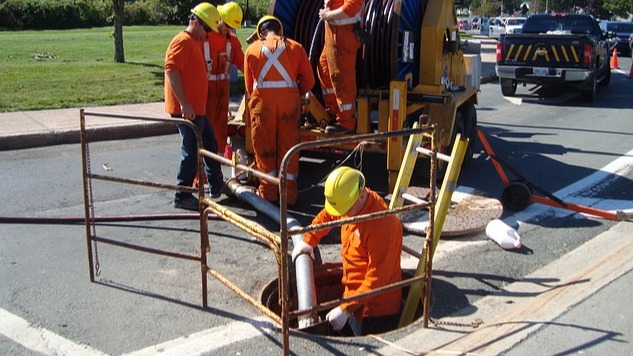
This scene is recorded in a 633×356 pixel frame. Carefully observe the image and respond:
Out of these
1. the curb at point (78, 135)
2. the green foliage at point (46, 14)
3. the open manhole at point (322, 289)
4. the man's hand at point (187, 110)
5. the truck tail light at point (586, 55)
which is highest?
the green foliage at point (46, 14)

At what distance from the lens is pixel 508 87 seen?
52.5 feet

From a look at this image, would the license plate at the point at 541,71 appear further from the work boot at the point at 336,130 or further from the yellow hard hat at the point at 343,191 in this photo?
the yellow hard hat at the point at 343,191

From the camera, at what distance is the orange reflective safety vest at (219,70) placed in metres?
7.46

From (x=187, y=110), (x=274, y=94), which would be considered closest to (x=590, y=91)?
(x=274, y=94)

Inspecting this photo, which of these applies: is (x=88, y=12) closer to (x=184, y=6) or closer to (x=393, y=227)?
(x=184, y=6)

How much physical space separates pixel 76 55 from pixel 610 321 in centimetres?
1969

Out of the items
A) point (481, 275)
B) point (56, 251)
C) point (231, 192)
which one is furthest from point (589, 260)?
point (56, 251)

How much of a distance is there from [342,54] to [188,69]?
5.25 feet

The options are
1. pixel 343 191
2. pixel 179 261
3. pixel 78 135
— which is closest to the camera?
pixel 343 191

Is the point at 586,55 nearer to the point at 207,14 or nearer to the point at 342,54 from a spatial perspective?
the point at 342,54

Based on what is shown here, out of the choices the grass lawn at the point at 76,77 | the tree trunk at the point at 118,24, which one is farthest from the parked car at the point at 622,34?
the tree trunk at the point at 118,24

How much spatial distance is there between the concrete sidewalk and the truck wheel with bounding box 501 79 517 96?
415 cm

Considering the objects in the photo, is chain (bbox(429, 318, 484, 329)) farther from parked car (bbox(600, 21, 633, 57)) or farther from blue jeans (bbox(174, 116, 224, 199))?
parked car (bbox(600, 21, 633, 57))

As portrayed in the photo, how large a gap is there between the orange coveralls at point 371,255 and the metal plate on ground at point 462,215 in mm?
1679
